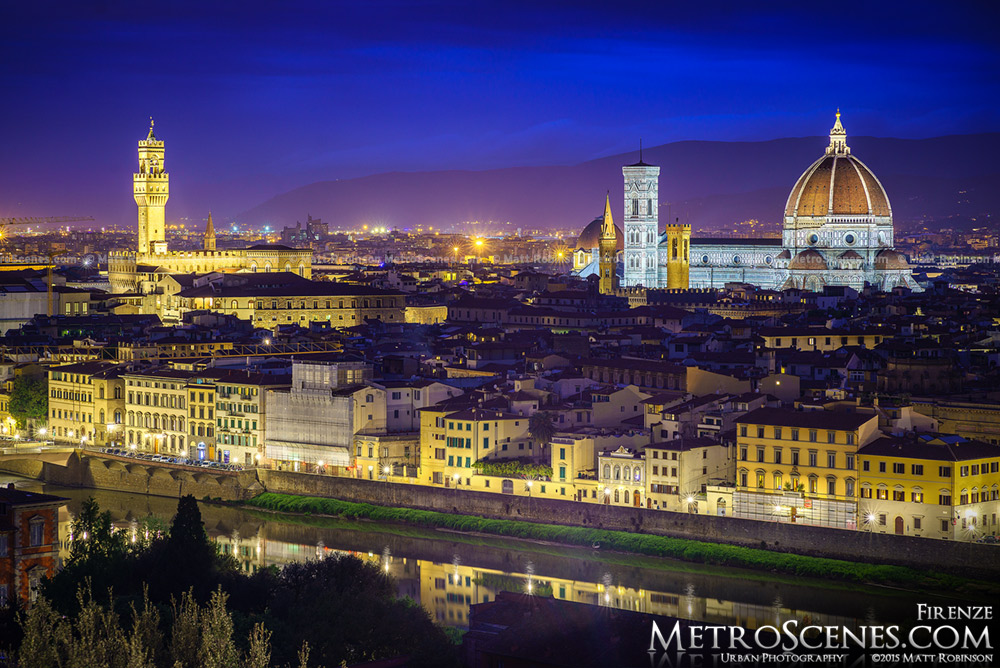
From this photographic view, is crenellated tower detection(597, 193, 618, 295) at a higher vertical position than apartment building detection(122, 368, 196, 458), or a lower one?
higher

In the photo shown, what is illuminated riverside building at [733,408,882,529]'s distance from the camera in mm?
28953

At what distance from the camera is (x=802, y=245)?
8338cm

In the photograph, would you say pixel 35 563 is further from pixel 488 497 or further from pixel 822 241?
pixel 822 241

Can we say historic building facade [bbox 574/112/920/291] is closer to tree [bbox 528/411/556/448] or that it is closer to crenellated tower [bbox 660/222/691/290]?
crenellated tower [bbox 660/222/691/290]

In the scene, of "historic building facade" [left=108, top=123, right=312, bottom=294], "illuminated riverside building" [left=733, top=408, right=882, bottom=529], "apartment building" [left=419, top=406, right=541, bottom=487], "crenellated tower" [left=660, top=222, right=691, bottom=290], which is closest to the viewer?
"illuminated riverside building" [left=733, top=408, right=882, bottom=529]

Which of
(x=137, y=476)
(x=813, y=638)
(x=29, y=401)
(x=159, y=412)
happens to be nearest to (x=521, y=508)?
(x=813, y=638)

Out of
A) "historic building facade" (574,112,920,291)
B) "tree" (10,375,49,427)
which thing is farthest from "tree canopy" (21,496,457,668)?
"historic building facade" (574,112,920,291)

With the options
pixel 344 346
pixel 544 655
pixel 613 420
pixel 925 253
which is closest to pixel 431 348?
pixel 344 346

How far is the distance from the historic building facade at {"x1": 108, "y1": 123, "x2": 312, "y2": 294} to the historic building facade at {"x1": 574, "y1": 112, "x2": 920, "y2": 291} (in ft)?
52.2

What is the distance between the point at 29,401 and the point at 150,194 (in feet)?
134

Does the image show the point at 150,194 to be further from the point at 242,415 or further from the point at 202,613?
the point at 202,613

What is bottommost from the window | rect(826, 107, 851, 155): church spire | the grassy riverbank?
the grassy riverbank

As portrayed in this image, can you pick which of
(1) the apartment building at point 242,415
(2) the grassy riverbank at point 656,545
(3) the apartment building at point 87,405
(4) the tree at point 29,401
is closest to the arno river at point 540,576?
(2) the grassy riverbank at point 656,545

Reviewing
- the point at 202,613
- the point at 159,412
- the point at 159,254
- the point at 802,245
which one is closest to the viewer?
the point at 202,613
